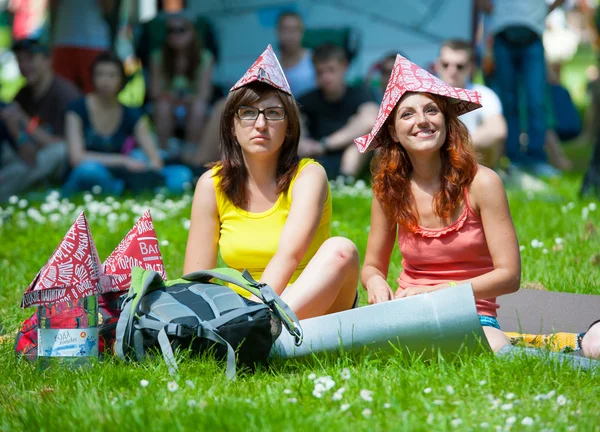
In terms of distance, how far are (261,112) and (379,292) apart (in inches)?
36.1

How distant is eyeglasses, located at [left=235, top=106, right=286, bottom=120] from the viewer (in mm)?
3721

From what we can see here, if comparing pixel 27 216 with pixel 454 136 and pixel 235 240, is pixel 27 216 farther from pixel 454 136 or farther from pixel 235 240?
pixel 454 136

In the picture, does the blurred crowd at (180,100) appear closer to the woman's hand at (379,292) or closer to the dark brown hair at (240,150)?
the dark brown hair at (240,150)

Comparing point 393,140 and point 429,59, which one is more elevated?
A: point 429,59

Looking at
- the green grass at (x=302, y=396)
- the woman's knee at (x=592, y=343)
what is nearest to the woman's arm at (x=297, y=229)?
the green grass at (x=302, y=396)

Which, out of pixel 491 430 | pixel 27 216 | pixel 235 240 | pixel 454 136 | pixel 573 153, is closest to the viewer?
pixel 491 430

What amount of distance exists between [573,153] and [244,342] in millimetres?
10430

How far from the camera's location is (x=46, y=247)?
578 centimetres

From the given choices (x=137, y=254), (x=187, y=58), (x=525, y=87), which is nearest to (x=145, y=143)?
(x=187, y=58)

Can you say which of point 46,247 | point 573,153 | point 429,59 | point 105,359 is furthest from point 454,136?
point 573,153

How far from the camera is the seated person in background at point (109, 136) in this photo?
8750 millimetres

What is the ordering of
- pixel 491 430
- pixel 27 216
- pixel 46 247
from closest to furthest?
pixel 491 430 < pixel 46 247 < pixel 27 216

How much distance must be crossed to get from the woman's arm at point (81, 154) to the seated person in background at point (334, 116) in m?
1.75

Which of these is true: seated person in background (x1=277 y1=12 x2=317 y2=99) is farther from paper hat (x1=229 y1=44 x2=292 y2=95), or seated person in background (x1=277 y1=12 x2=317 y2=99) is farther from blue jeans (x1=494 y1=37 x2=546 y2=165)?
paper hat (x1=229 y1=44 x2=292 y2=95)
